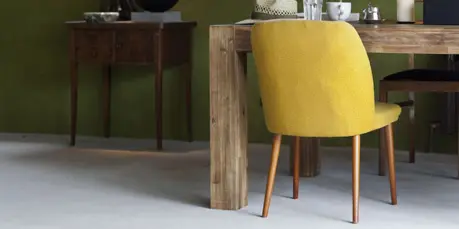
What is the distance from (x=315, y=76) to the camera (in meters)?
3.00

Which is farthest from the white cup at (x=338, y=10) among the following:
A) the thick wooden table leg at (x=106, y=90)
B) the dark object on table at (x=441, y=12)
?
the thick wooden table leg at (x=106, y=90)

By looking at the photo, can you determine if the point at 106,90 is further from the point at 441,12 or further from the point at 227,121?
the point at 441,12

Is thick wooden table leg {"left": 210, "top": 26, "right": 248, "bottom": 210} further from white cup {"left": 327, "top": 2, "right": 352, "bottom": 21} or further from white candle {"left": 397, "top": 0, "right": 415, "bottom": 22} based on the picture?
white candle {"left": 397, "top": 0, "right": 415, "bottom": 22}

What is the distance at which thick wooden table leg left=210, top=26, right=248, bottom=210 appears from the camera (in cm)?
326

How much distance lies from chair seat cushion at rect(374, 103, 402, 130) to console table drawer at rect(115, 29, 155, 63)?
1.62 meters

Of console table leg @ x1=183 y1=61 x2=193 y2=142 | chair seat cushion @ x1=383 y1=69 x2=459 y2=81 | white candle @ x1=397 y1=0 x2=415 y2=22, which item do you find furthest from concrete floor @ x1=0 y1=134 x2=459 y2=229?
white candle @ x1=397 y1=0 x2=415 y2=22

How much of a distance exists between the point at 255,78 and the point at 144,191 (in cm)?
138

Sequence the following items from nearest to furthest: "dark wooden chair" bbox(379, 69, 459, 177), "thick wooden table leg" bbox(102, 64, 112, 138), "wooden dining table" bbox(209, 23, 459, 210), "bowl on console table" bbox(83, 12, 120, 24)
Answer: "wooden dining table" bbox(209, 23, 459, 210) → "dark wooden chair" bbox(379, 69, 459, 177) → "bowl on console table" bbox(83, 12, 120, 24) → "thick wooden table leg" bbox(102, 64, 112, 138)

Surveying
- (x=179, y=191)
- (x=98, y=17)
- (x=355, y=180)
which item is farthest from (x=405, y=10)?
(x=98, y=17)

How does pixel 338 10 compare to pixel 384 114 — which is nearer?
pixel 384 114

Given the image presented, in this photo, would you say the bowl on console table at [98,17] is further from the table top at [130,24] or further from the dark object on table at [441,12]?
the dark object on table at [441,12]

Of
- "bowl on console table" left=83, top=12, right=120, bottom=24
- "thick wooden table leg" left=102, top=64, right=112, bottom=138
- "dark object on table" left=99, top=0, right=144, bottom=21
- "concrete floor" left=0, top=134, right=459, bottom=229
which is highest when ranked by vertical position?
"dark object on table" left=99, top=0, right=144, bottom=21

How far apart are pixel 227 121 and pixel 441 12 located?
89cm

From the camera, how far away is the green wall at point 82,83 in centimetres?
494
